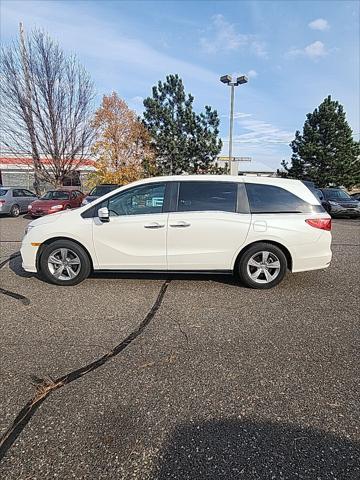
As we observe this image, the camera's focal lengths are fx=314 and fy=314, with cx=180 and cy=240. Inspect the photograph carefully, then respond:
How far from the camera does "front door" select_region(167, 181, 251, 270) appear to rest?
461cm

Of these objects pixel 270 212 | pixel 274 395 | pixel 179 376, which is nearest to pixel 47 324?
pixel 179 376

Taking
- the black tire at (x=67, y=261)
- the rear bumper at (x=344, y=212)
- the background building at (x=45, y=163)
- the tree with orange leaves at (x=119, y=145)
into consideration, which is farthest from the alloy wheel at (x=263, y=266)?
the background building at (x=45, y=163)

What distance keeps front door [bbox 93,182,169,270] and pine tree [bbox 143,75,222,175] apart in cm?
1941

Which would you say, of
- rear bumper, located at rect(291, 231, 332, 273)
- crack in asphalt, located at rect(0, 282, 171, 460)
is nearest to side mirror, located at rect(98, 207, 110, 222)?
crack in asphalt, located at rect(0, 282, 171, 460)

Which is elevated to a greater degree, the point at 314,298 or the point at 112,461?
the point at 314,298

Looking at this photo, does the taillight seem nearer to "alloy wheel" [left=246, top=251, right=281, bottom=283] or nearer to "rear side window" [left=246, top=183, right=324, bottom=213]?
"rear side window" [left=246, top=183, right=324, bottom=213]

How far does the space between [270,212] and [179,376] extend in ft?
9.61

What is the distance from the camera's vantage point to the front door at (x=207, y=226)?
461 cm

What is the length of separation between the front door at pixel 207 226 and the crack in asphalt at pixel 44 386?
4.49ft

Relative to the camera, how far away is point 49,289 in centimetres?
468

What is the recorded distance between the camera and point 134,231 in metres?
4.64

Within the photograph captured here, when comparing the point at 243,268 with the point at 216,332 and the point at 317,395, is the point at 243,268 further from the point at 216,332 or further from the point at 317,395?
the point at 317,395

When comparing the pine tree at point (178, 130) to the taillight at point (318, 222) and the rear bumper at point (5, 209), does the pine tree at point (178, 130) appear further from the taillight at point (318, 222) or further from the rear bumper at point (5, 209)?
the taillight at point (318, 222)

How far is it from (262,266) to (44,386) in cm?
328
